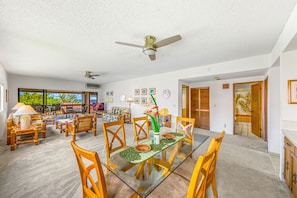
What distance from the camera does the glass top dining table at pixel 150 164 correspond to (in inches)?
41.1

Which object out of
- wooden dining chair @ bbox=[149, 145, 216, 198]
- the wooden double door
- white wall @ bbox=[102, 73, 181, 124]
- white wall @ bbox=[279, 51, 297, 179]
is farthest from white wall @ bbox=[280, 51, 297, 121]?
the wooden double door

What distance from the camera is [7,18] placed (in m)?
1.54

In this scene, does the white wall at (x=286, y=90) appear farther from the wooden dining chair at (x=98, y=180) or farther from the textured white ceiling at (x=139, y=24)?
the wooden dining chair at (x=98, y=180)

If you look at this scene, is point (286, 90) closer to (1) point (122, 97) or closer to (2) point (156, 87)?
(2) point (156, 87)

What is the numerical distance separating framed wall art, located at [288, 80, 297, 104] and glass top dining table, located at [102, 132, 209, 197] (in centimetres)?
164

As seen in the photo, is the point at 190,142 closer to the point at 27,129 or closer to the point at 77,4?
the point at 77,4

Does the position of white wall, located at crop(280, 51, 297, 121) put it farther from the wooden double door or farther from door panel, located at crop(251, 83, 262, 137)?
the wooden double door

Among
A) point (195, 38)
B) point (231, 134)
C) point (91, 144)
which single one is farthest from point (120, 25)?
point (231, 134)

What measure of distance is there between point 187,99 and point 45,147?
5324mm

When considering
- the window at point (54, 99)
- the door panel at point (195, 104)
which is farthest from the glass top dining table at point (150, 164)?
the window at point (54, 99)

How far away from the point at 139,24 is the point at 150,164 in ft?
6.28

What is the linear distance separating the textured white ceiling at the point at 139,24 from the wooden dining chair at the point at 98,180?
1.57 metres

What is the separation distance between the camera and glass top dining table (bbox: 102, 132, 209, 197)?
41.1 inches

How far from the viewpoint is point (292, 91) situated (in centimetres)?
181
